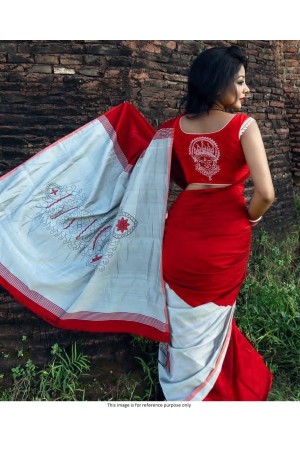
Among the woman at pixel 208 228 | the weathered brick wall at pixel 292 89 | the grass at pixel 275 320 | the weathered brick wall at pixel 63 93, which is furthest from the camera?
the weathered brick wall at pixel 292 89

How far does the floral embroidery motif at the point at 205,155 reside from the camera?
2.47 meters

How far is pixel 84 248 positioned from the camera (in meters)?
2.89

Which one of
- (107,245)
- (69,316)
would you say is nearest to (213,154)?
(107,245)

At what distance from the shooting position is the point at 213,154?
8.12ft

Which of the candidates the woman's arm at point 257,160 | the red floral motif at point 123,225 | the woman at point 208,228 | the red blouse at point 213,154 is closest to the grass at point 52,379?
the woman at point 208,228

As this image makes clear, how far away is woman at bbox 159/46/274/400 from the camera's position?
8.09 feet

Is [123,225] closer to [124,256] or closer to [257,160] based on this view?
[124,256]

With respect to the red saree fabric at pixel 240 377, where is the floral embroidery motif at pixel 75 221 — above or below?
above

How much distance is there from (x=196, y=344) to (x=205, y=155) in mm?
916

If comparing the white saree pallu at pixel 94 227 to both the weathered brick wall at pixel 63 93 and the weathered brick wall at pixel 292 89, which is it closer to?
the weathered brick wall at pixel 63 93

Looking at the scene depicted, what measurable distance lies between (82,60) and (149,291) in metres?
1.47

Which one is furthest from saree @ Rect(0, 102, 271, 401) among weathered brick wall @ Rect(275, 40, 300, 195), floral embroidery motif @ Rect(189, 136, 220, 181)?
weathered brick wall @ Rect(275, 40, 300, 195)

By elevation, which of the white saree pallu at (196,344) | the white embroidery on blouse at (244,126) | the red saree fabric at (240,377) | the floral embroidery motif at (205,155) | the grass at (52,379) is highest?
the white embroidery on blouse at (244,126)

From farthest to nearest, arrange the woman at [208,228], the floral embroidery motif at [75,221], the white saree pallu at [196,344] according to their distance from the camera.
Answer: the floral embroidery motif at [75,221] → the white saree pallu at [196,344] → the woman at [208,228]
